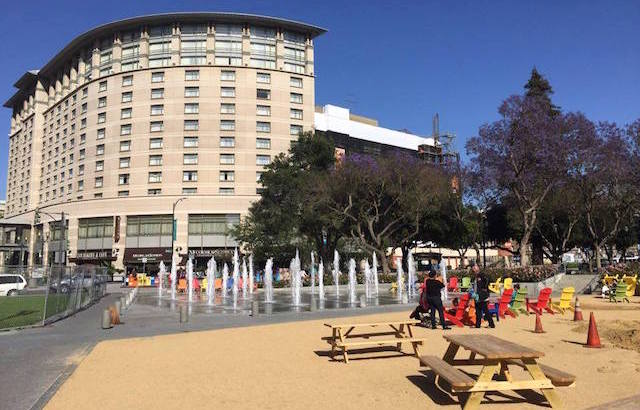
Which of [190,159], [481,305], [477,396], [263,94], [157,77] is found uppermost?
[157,77]

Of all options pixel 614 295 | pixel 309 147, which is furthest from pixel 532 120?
pixel 309 147

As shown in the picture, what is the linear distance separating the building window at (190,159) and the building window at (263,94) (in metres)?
12.5

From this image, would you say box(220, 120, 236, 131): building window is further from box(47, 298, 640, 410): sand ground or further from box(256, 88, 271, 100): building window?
box(47, 298, 640, 410): sand ground

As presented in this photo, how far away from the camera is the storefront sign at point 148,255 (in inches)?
2712

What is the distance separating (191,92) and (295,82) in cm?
1534

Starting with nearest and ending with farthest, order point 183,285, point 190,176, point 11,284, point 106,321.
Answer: point 106,321 → point 11,284 → point 183,285 → point 190,176

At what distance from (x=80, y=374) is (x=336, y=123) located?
8443 cm

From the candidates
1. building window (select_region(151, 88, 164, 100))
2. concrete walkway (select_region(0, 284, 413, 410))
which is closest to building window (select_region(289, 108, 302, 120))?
building window (select_region(151, 88, 164, 100))

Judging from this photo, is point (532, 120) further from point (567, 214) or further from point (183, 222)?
point (183, 222)

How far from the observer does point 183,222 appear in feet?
224

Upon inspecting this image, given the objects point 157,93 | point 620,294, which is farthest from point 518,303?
point 157,93

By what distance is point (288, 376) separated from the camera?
7.96 m

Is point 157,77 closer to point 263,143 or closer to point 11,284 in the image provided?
point 263,143

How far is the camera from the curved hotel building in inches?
2729
